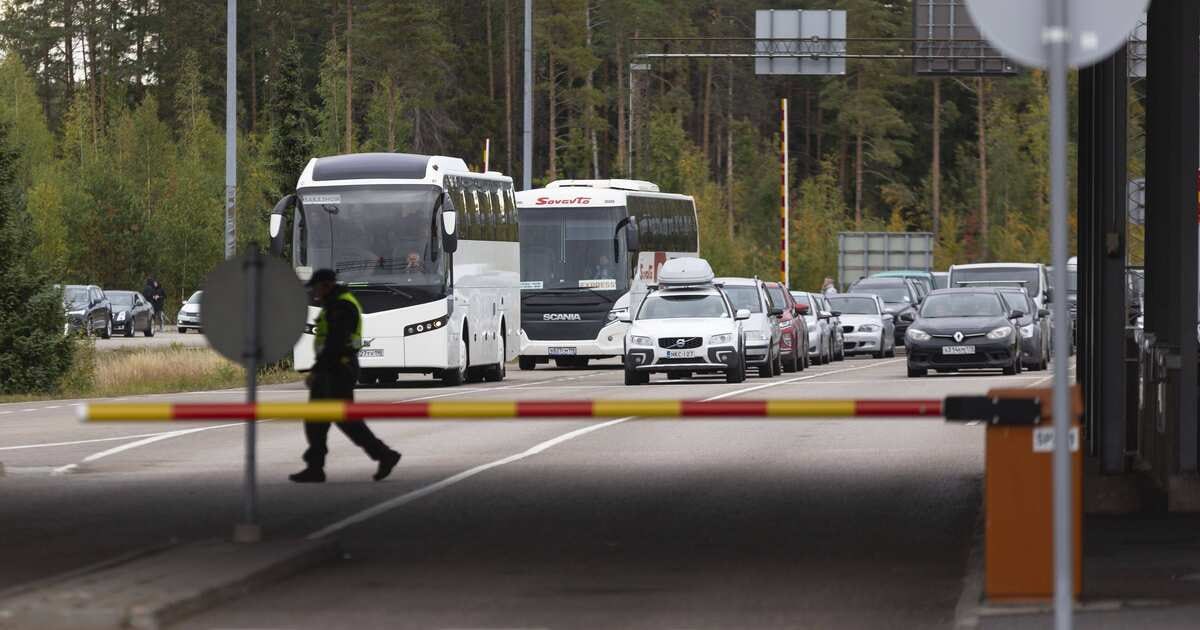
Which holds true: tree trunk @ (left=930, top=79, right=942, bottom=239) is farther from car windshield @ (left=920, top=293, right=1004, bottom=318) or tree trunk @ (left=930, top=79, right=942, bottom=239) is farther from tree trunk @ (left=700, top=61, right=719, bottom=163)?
car windshield @ (left=920, top=293, right=1004, bottom=318)

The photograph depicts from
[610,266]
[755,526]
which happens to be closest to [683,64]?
[610,266]

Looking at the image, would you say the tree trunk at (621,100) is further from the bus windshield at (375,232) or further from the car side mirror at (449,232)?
the car side mirror at (449,232)

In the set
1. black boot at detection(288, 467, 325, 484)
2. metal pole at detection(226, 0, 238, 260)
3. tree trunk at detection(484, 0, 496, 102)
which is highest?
tree trunk at detection(484, 0, 496, 102)

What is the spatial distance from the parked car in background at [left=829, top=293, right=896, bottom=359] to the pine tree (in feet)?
81.6

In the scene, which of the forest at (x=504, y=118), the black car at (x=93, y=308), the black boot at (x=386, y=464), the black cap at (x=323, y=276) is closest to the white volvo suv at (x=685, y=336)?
the black boot at (x=386, y=464)

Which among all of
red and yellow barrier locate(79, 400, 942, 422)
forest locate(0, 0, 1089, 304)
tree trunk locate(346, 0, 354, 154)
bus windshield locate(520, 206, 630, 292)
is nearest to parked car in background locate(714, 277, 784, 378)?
bus windshield locate(520, 206, 630, 292)

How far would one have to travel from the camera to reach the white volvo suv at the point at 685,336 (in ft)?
119

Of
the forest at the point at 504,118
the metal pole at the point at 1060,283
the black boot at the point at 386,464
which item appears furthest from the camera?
the forest at the point at 504,118

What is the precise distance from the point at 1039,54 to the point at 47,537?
8579 mm

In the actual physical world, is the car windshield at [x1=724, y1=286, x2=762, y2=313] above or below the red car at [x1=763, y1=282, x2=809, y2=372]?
above

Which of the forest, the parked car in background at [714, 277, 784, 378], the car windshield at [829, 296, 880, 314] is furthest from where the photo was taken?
the forest

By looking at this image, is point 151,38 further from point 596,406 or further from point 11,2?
point 596,406

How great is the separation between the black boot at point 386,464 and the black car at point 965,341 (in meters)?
21.4

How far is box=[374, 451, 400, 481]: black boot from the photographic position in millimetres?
18281
